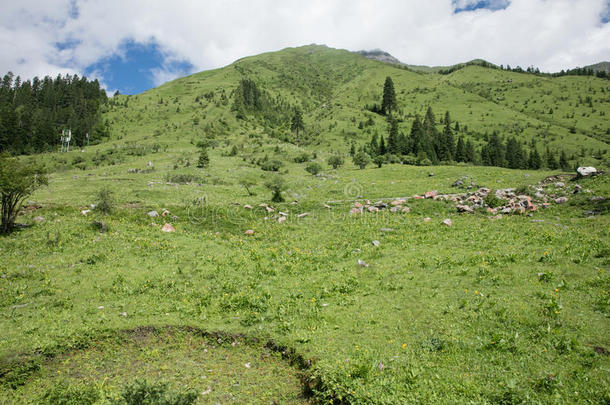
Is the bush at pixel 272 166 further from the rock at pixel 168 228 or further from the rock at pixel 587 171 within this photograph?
the rock at pixel 587 171

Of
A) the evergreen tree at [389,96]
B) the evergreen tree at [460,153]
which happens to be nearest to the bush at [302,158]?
the evergreen tree at [460,153]

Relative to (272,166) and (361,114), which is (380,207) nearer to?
(272,166)

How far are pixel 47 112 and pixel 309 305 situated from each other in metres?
142

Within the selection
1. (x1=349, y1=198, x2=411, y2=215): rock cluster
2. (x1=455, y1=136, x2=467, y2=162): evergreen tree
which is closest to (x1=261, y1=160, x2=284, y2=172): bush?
(x1=349, y1=198, x2=411, y2=215): rock cluster

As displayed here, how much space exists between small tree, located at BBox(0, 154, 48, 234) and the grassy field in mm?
1055

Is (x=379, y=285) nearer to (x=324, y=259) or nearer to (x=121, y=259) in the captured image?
(x=324, y=259)

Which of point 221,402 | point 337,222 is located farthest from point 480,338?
point 337,222

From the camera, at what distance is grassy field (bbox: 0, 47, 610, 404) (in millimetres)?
6816

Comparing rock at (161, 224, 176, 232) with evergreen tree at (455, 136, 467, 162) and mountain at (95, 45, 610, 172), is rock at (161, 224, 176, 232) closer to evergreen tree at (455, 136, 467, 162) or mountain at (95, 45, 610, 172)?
mountain at (95, 45, 610, 172)

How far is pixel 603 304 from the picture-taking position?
8.11m

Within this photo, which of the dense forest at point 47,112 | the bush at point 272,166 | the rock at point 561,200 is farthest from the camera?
the dense forest at point 47,112

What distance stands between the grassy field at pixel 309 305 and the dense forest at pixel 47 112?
93762mm

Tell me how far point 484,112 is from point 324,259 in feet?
457

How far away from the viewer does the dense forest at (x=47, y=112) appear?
8681 cm
